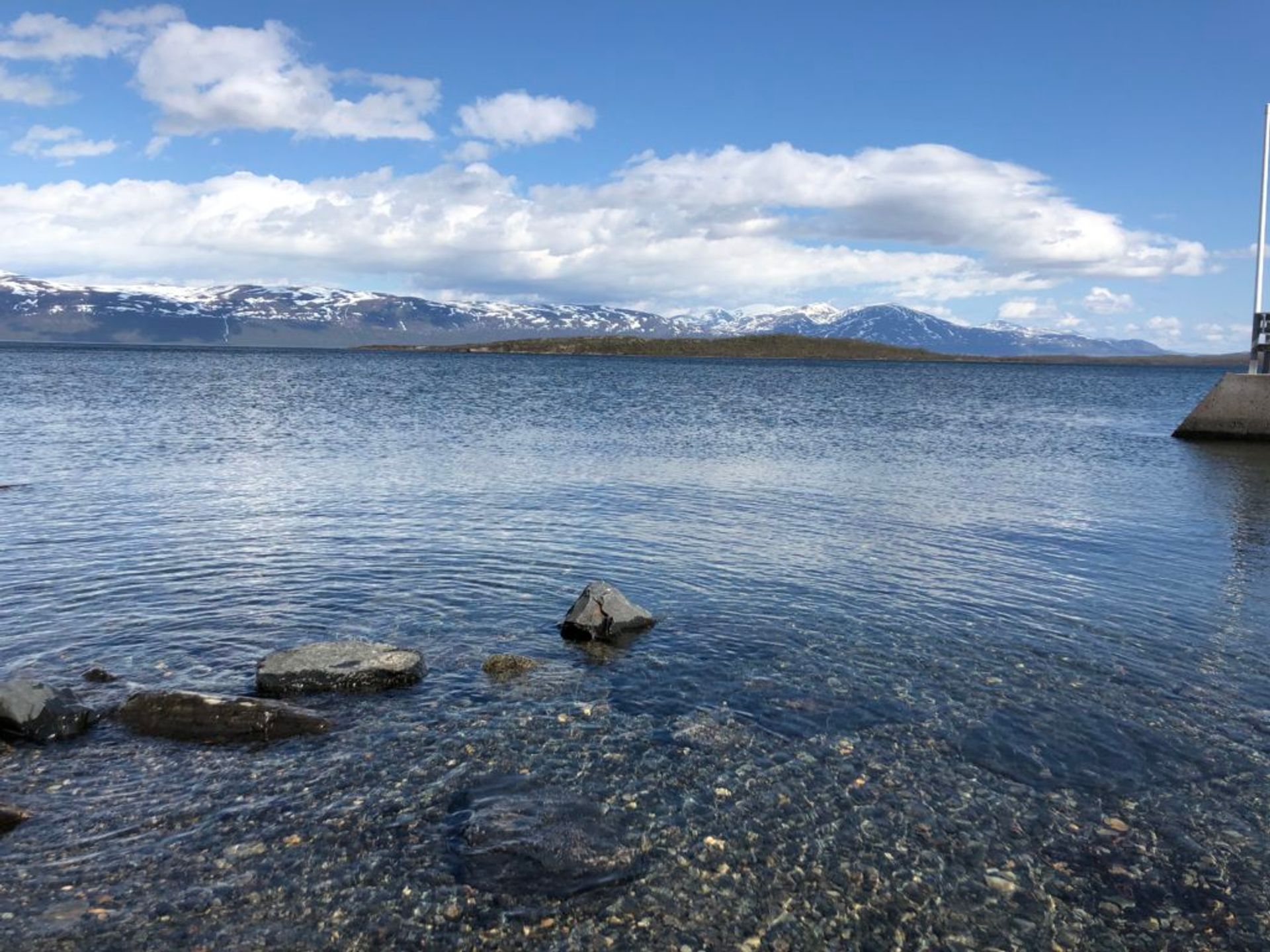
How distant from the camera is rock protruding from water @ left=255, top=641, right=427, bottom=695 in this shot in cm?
1442

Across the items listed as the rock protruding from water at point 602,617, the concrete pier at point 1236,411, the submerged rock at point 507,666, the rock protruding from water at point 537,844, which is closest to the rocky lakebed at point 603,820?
the rock protruding from water at point 537,844

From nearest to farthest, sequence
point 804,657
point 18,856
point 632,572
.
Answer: point 18,856 < point 804,657 < point 632,572

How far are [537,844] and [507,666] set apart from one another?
216 inches

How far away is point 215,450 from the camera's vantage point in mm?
46031

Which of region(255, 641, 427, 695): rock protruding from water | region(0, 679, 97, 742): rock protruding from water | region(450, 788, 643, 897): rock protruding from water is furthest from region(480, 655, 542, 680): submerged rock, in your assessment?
Result: region(0, 679, 97, 742): rock protruding from water

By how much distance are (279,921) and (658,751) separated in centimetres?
535

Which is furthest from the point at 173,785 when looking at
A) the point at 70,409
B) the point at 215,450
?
the point at 70,409

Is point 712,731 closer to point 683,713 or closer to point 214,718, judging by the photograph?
point 683,713

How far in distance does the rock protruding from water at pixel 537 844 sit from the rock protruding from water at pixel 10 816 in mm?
4985

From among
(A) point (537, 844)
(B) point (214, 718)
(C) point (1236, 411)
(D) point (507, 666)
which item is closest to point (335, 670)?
(B) point (214, 718)

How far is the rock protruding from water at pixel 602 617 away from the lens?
17094mm

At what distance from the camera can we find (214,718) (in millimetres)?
13078

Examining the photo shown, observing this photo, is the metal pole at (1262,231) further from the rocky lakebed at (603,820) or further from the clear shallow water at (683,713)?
the rocky lakebed at (603,820)

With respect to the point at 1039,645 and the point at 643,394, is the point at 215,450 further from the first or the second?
the point at 643,394
